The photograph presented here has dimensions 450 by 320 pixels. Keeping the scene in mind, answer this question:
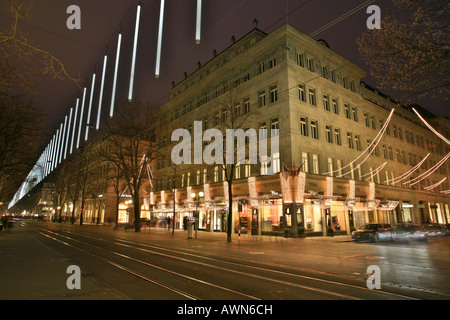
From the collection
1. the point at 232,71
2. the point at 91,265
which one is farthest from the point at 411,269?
the point at 232,71

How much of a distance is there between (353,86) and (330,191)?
1665 cm

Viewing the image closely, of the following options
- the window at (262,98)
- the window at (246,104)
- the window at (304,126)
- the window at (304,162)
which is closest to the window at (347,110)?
the window at (304,126)

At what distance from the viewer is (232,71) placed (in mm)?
35031

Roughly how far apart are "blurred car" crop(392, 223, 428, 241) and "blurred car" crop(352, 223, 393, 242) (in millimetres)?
1400

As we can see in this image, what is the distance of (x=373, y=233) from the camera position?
78.5ft

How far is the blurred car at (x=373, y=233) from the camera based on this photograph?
78.2ft

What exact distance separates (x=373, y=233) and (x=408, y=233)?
5854 millimetres

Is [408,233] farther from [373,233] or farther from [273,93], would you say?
[273,93]

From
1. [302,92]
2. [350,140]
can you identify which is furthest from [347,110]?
[302,92]

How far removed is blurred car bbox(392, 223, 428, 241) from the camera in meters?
26.2

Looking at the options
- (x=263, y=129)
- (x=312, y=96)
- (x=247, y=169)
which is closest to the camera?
(x=263, y=129)

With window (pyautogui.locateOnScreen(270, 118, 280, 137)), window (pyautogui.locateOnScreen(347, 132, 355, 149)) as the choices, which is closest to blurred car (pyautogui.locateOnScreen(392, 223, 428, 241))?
window (pyautogui.locateOnScreen(347, 132, 355, 149))

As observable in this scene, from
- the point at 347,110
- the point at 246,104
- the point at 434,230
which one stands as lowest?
the point at 434,230
